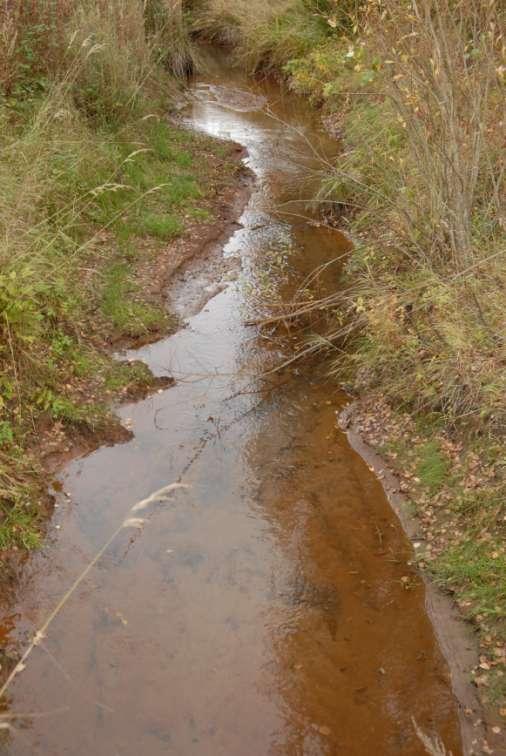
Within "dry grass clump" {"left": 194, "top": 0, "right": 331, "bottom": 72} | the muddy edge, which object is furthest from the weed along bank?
"dry grass clump" {"left": 194, "top": 0, "right": 331, "bottom": 72}

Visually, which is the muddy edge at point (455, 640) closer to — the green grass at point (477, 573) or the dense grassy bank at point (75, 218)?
the green grass at point (477, 573)

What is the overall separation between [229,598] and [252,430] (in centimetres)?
175

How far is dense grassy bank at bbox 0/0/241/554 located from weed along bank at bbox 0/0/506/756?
3cm

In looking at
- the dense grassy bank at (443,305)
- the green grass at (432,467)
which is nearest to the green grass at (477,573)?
the dense grassy bank at (443,305)

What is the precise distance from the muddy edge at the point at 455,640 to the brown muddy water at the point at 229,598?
0.20 feet

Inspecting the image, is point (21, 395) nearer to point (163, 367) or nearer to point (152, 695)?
point (163, 367)

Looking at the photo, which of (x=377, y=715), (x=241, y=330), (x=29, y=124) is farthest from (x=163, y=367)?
(x=377, y=715)

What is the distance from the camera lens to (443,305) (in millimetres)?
6129

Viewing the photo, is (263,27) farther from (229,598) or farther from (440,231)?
(229,598)

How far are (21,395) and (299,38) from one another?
11152 millimetres

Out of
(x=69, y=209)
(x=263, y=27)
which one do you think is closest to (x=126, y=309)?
(x=69, y=209)

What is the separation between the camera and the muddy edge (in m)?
4.14

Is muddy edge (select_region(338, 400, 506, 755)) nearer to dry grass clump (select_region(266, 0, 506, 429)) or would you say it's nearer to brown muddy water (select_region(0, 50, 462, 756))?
brown muddy water (select_region(0, 50, 462, 756))

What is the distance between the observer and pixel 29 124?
7.90 m
